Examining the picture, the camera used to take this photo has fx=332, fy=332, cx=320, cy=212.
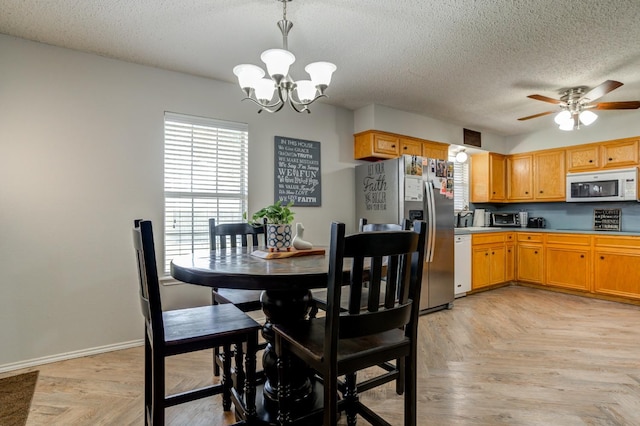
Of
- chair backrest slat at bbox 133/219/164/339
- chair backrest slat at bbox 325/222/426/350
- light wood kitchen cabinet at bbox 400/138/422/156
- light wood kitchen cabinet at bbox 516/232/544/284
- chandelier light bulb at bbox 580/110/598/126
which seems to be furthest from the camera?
light wood kitchen cabinet at bbox 516/232/544/284

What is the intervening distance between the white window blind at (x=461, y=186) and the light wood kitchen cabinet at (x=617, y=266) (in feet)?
5.91

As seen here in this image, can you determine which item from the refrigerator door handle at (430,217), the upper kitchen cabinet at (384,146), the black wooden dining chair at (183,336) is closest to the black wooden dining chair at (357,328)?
the black wooden dining chair at (183,336)

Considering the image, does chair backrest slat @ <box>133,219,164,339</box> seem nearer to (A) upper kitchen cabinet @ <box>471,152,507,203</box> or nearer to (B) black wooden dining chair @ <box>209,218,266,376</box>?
(B) black wooden dining chair @ <box>209,218,266,376</box>

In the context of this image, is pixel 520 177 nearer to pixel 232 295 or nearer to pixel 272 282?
pixel 232 295

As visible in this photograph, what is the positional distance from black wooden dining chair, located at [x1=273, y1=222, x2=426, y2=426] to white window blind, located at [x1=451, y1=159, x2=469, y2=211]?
14.5ft

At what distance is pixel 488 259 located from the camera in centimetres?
478

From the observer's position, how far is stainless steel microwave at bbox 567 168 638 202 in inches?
169

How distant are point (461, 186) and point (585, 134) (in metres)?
1.78

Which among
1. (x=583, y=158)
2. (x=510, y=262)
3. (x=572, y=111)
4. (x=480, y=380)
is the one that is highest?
(x=572, y=111)

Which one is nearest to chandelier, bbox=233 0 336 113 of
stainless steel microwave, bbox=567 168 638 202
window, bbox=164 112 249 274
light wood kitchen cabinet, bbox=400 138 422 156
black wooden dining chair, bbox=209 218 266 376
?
black wooden dining chair, bbox=209 218 266 376

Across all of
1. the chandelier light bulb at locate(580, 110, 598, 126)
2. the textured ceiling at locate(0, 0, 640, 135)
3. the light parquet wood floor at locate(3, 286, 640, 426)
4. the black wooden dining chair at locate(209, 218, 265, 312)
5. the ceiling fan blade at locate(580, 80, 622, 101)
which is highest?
the textured ceiling at locate(0, 0, 640, 135)

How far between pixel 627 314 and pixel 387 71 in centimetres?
377

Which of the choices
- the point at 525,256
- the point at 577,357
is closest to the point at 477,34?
the point at 577,357

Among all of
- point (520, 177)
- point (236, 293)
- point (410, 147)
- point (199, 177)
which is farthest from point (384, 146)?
point (520, 177)
